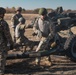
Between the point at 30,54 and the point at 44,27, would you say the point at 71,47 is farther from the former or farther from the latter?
the point at 30,54

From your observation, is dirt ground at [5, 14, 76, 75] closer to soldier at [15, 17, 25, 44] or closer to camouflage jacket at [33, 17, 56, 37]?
camouflage jacket at [33, 17, 56, 37]

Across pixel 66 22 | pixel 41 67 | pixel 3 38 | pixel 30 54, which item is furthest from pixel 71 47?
pixel 66 22

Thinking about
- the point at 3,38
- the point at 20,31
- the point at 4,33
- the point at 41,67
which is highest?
the point at 4,33

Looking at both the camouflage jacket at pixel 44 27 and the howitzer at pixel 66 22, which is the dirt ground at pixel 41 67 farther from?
the howitzer at pixel 66 22

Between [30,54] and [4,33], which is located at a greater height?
[4,33]

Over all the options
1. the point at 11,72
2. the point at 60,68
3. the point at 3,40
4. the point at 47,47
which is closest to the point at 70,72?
the point at 60,68

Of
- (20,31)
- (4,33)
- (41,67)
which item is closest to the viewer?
(4,33)

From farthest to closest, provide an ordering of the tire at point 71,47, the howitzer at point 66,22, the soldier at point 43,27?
the howitzer at point 66,22, the tire at point 71,47, the soldier at point 43,27

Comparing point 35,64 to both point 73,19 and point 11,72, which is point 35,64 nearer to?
point 11,72

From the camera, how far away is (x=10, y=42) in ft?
25.9

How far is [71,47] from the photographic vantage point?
10.2 meters

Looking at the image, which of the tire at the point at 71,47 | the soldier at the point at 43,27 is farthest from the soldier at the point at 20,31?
the soldier at the point at 43,27

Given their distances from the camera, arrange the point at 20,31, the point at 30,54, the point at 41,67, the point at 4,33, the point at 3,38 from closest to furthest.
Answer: the point at 4,33
the point at 3,38
the point at 30,54
the point at 41,67
the point at 20,31

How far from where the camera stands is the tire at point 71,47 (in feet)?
33.1
